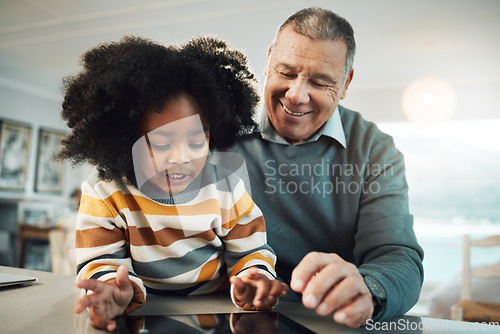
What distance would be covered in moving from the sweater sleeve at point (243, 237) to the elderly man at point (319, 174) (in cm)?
5

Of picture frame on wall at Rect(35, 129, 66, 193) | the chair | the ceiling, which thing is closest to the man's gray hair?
the ceiling

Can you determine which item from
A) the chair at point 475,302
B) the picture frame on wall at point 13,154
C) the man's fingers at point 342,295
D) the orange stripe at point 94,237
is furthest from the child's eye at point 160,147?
the picture frame on wall at point 13,154

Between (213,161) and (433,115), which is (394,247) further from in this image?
(433,115)

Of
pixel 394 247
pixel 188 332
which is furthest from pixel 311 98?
pixel 188 332

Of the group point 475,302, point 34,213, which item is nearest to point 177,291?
point 475,302

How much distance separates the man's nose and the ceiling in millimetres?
699

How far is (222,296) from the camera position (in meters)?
0.52

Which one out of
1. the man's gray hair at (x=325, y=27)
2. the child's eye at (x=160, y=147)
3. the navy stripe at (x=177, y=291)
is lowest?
the navy stripe at (x=177, y=291)

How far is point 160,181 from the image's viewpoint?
0.45 m

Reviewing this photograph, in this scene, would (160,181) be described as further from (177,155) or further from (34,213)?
(34,213)

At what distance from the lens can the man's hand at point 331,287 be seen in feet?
1.19

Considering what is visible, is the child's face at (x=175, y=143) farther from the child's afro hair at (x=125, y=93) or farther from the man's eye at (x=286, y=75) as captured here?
the man's eye at (x=286, y=75)

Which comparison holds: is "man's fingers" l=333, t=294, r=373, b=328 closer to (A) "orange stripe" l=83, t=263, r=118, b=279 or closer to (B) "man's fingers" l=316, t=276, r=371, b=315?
(B) "man's fingers" l=316, t=276, r=371, b=315

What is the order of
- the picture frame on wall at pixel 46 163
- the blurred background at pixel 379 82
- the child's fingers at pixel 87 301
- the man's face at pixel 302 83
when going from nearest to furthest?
the child's fingers at pixel 87 301 < the man's face at pixel 302 83 < the blurred background at pixel 379 82 < the picture frame on wall at pixel 46 163
